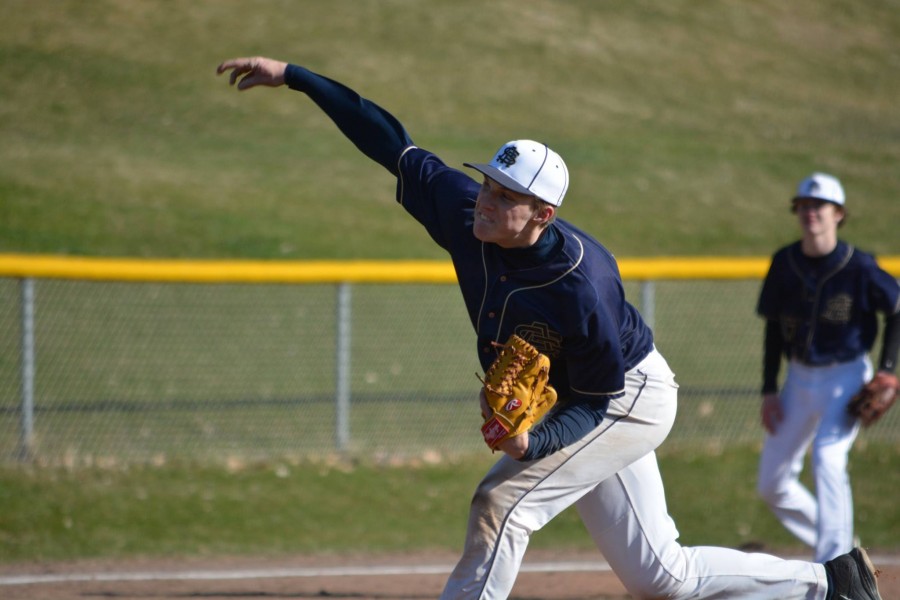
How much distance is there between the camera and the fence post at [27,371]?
26.5 feet

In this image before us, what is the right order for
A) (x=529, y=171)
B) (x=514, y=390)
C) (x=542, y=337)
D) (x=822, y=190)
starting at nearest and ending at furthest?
(x=514, y=390) < (x=529, y=171) < (x=542, y=337) < (x=822, y=190)

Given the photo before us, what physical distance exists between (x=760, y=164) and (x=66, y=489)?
15132 mm

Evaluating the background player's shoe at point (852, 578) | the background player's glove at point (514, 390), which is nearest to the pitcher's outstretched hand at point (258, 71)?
the background player's glove at point (514, 390)

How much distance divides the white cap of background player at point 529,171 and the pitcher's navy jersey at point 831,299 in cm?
291

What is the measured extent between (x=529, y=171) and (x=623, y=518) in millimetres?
1403

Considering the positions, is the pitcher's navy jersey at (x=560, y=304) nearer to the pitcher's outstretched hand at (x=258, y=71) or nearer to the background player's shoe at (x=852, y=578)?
the pitcher's outstretched hand at (x=258, y=71)

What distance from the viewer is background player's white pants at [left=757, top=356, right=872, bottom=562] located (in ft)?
20.3

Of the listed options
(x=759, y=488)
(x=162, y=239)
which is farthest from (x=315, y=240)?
(x=759, y=488)

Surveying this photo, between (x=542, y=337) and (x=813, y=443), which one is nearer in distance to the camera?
(x=542, y=337)

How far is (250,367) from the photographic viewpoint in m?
9.72

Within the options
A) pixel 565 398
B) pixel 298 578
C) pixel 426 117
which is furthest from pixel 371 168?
pixel 565 398

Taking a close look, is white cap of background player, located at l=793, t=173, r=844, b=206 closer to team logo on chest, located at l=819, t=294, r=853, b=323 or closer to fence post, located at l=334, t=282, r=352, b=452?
team logo on chest, located at l=819, t=294, r=853, b=323

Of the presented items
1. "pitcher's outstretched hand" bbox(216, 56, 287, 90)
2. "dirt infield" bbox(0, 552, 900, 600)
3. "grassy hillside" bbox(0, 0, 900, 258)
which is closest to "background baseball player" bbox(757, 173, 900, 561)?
"dirt infield" bbox(0, 552, 900, 600)

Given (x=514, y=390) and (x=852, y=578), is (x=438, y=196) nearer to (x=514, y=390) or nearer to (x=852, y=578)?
(x=514, y=390)
